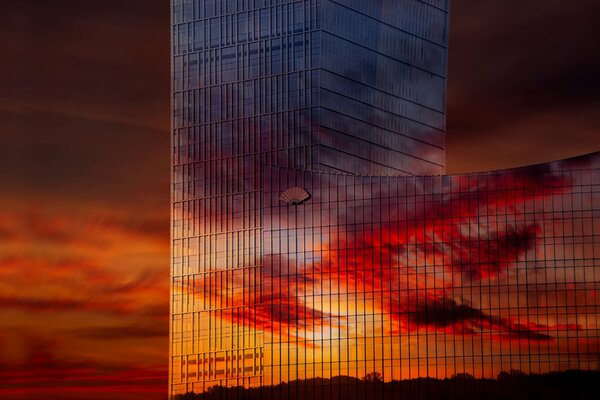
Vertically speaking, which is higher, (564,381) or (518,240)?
(518,240)

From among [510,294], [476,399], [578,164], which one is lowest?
[476,399]

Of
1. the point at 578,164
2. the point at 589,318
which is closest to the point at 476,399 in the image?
the point at 589,318

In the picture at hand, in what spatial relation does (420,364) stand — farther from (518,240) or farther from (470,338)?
(518,240)

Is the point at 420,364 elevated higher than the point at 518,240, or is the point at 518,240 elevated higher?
the point at 518,240

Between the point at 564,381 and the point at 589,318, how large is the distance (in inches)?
335

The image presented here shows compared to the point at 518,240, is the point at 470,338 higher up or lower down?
lower down

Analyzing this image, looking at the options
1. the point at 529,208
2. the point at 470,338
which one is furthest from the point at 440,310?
the point at 529,208

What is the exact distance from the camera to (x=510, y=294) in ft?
640

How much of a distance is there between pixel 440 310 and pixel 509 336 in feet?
32.8

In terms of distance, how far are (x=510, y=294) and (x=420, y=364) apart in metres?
15.2

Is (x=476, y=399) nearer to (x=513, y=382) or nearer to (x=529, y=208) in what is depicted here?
(x=513, y=382)

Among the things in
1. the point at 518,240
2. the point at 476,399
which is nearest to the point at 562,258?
the point at 518,240

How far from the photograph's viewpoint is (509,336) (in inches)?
7667

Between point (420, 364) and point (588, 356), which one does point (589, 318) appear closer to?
point (588, 356)
